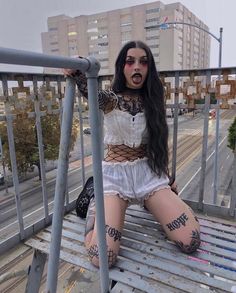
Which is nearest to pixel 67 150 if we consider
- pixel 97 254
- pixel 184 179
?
pixel 97 254

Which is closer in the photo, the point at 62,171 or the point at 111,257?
the point at 62,171

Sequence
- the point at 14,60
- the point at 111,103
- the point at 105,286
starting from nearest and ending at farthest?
the point at 14,60
the point at 105,286
the point at 111,103

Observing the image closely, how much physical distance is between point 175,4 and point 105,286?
166 ft

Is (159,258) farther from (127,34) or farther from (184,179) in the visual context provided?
(127,34)

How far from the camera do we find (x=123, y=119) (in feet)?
6.48

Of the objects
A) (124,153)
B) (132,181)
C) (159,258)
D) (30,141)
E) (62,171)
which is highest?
(62,171)

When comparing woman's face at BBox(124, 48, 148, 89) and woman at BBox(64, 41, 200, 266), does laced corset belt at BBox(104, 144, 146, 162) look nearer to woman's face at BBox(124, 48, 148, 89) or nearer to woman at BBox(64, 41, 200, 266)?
woman at BBox(64, 41, 200, 266)

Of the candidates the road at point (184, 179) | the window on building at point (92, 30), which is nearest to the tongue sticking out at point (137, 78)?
the road at point (184, 179)

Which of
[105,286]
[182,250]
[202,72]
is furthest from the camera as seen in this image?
[202,72]

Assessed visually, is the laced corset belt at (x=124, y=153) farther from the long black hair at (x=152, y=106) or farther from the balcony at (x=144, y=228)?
the balcony at (x=144, y=228)

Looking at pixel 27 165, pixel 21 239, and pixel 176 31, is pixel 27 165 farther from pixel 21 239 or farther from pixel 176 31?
pixel 176 31

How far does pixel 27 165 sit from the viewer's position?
16500 millimetres

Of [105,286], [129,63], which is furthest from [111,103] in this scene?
[105,286]

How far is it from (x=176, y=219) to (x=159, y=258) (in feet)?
0.92
